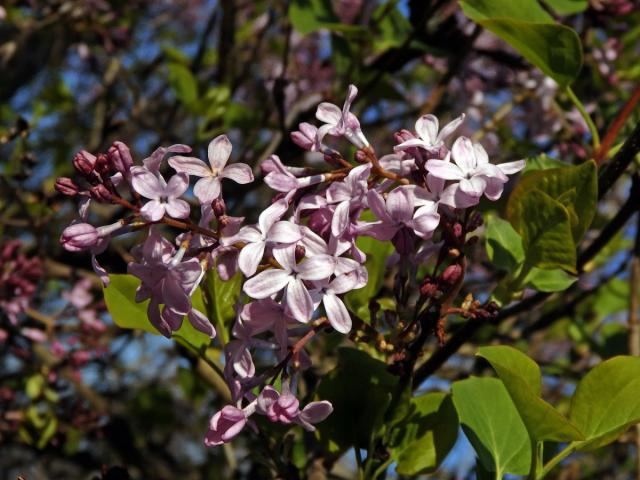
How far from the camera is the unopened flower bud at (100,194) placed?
959 mm

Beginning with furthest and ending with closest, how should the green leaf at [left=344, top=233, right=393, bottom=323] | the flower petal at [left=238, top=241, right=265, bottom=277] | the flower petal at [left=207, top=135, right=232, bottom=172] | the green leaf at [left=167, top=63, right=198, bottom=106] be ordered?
the green leaf at [left=167, top=63, right=198, bottom=106] < the green leaf at [left=344, top=233, right=393, bottom=323] < the flower petal at [left=207, top=135, right=232, bottom=172] < the flower petal at [left=238, top=241, right=265, bottom=277]

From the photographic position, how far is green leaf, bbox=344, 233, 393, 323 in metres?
1.19

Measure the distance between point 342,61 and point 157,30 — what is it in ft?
13.9

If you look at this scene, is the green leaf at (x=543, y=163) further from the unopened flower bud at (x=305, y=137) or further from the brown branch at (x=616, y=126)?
the unopened flower bud at (x=305, y=137)

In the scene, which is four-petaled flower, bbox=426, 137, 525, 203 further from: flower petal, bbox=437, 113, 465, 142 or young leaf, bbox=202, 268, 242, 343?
young leaf, bbox=202, 268, 242, 343

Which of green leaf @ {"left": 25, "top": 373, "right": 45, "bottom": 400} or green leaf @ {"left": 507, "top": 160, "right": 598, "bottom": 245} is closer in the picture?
green leaf @ {"left": 507, "top": 160, "right": 598, "bottom": 245}

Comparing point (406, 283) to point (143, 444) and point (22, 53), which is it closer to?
point (22, 53)

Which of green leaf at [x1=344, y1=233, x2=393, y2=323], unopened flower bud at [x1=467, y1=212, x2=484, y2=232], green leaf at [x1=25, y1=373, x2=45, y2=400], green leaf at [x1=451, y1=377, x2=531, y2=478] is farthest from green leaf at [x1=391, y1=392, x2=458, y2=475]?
green leaf at [x1=25, y1=373, x2=45, y2=400]

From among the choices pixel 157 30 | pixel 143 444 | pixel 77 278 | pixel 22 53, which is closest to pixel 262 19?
pixel 22 53

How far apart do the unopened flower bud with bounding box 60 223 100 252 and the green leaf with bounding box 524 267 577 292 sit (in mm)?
623

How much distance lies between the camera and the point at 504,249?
46.0 inches

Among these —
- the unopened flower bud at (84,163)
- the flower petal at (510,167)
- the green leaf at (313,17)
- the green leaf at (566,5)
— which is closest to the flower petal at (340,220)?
the flower petal at (510,167)

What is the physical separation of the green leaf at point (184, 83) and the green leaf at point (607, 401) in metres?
1.93

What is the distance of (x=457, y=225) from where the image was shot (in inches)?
38.4
